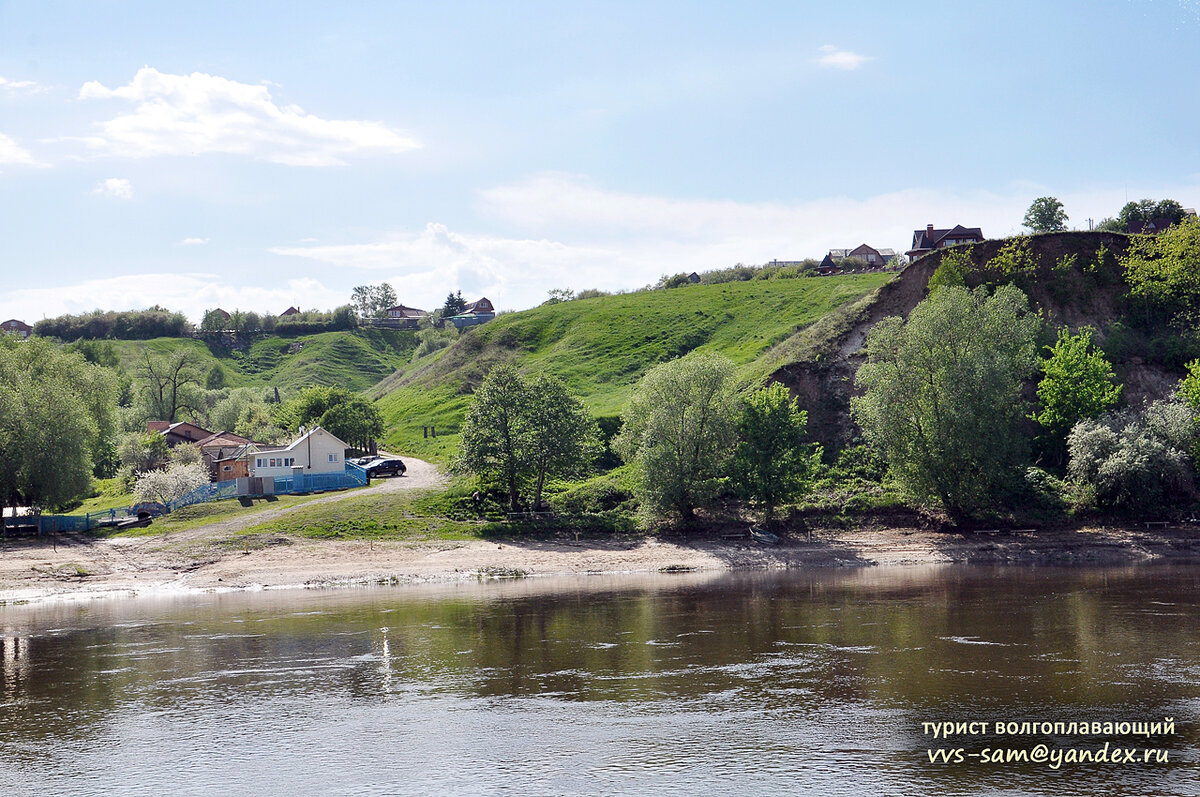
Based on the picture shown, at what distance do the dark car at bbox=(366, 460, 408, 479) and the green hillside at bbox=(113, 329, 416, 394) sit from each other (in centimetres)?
8265

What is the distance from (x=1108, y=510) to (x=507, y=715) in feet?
156

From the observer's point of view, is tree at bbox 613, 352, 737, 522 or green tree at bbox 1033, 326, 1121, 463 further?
green tree at bbox 1033, 326, 1121, 463

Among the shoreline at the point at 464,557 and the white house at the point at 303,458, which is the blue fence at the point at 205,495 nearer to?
the white house at the point at 303,458

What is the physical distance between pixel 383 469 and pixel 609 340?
4264 centimetres

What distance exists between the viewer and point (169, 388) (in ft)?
419

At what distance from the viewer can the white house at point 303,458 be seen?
75375mm

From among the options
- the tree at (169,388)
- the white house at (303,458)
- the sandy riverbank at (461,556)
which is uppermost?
the tree at (169,388)

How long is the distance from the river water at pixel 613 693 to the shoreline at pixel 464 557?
8099 millimetres

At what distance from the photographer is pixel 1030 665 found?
2894 centimetres

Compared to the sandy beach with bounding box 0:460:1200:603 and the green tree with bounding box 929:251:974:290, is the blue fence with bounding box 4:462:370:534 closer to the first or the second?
the sandy beach with bounding box 0:460:1200:603

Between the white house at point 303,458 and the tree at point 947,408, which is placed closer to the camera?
the tree at point 947,408

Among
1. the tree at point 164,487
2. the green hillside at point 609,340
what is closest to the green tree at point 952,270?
the green hillside at point 609,340

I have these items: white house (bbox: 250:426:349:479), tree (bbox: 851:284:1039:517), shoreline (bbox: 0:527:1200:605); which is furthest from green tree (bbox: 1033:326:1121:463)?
white house (bbox: 250:426:349:479)

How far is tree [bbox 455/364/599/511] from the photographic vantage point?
64125mm
